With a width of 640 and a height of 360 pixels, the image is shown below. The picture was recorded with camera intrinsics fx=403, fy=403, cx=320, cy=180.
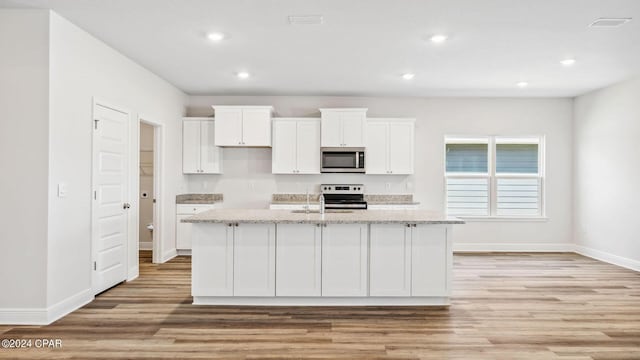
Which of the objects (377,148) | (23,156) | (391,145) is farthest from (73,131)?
(391,145)

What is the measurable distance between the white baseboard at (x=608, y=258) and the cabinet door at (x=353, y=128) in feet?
13.0

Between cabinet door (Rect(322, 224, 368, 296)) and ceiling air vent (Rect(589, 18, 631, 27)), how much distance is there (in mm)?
2808

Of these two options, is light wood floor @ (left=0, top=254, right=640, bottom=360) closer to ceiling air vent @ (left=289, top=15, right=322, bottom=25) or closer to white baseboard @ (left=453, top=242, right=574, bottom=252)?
white baseboard @ (left=453, top=242, right=574, bottom=252)

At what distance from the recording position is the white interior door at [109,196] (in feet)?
13.2

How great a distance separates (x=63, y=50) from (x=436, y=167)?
213 inches

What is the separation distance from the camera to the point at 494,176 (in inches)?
271

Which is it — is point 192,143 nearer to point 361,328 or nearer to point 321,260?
point 321,260

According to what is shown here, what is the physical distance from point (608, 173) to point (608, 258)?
1.25 metres

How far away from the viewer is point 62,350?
2820 mm

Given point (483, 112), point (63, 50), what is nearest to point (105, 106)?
point (63, 50)

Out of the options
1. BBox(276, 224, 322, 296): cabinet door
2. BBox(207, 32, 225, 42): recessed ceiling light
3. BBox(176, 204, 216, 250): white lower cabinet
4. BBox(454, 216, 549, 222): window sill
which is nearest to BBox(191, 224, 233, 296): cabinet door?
BBox(276, 224, 322, 296): cabinet door

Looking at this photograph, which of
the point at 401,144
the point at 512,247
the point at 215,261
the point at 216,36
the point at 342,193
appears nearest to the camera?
the point at 215,261

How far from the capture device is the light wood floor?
2807 millimetres

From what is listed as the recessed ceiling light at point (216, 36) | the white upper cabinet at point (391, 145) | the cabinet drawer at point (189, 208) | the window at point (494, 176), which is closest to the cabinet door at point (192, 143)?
the cabinet drawer at point (189, 208)
